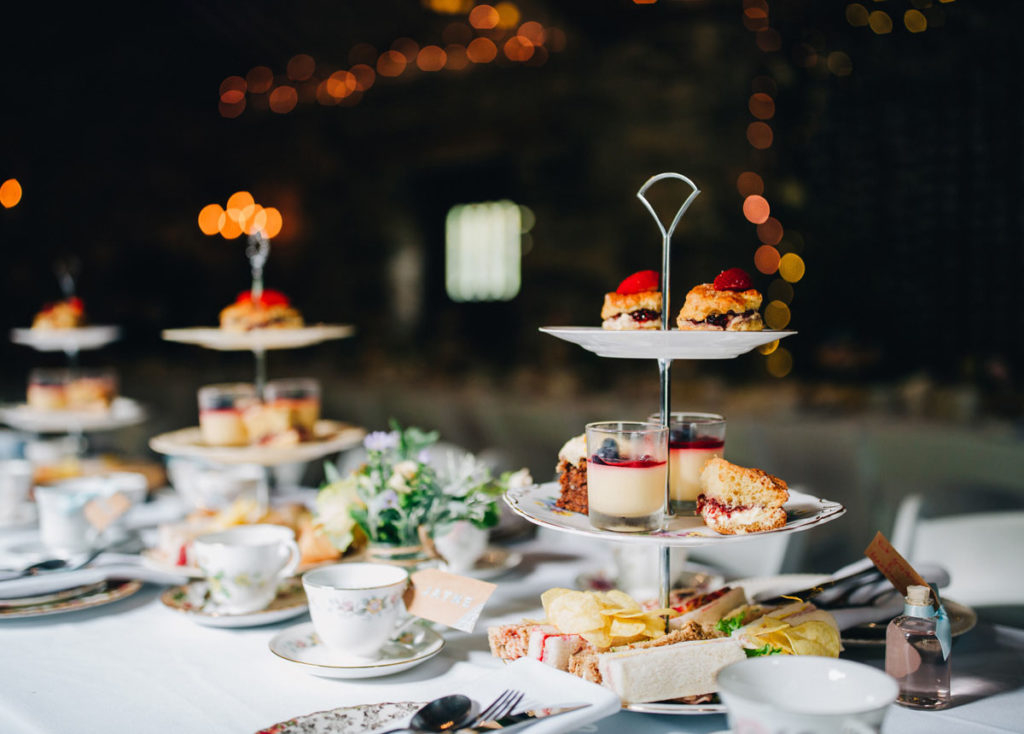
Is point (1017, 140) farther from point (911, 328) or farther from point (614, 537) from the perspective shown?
point (614, 537)

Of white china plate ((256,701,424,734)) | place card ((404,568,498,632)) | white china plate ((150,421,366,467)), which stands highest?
white china plate ((150,421,366,467))

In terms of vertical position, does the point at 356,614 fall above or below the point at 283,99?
below

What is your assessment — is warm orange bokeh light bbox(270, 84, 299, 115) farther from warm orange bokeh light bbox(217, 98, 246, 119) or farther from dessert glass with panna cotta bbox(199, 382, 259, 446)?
dessert glass with panna cotta bbox(199, 382, 259, 446)

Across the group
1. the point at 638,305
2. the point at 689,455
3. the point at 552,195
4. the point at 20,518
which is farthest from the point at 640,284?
the point at 552,195

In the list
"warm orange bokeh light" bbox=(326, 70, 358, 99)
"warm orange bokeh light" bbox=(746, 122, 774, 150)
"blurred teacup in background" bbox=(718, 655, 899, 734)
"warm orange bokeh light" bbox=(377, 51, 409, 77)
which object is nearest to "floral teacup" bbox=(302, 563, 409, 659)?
"blurred teacup in background" bbox=(718, 655, 899, 734)

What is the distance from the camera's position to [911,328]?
504 centimetres

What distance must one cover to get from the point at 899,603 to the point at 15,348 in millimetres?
8800

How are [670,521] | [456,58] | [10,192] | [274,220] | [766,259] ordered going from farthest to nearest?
[274,220]
[10,192]
[456,58]
[766,259]
[670,521]

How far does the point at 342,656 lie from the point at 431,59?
269 inches

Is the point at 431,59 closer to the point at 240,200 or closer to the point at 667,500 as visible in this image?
the point at 240,200

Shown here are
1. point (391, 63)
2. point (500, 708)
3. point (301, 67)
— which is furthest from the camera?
point (301, 67)

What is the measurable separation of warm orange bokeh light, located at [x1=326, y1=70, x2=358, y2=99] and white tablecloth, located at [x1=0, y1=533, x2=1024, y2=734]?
7047mm

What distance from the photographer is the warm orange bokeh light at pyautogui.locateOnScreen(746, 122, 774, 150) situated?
5664 mm

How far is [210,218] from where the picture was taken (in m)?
9.48
